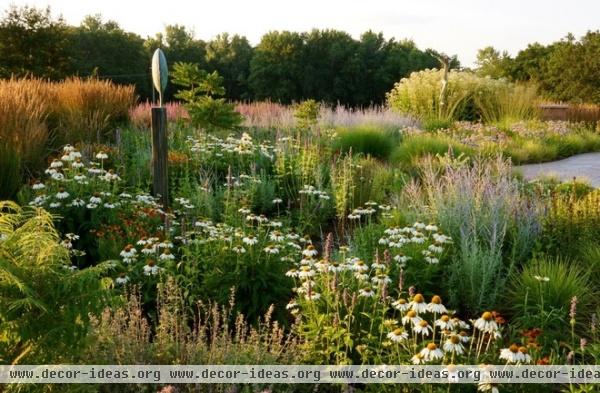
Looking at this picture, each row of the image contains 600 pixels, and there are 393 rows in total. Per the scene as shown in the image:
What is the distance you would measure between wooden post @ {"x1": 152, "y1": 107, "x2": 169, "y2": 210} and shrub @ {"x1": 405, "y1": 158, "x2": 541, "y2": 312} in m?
2.38

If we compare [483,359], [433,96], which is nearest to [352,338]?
[483,359]

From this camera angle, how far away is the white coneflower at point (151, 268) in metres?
3.68

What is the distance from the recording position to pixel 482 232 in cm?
458

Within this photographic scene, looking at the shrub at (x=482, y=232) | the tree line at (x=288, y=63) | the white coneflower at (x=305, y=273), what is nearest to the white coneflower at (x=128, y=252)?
the white coneflower at (x=305, y=273)

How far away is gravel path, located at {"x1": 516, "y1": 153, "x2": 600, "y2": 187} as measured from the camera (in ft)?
28.1

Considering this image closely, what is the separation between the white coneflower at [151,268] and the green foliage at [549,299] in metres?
2.12

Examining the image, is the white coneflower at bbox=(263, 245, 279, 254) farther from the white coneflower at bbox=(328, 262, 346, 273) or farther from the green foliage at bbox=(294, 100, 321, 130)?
the green foliage at bbox=(294, 100, 321, 130)

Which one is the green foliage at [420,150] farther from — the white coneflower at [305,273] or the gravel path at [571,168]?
the white coneflower at [305,273]

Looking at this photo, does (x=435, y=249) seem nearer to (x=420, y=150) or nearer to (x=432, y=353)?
(x=432, y=353)

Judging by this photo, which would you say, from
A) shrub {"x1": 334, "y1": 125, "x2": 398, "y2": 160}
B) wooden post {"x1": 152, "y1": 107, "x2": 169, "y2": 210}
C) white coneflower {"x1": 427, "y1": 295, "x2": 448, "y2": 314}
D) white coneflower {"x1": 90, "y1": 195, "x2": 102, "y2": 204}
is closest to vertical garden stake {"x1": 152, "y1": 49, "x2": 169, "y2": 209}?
wooden post {"x1": 152, "y1": 107, "x2": 169, "y2": 210}

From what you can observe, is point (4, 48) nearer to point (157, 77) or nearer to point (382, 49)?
point (157, 77)

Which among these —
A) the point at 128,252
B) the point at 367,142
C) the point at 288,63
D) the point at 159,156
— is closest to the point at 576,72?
the point at 288,63

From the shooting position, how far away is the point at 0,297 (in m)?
2.26

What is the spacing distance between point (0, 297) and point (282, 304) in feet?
6.48
